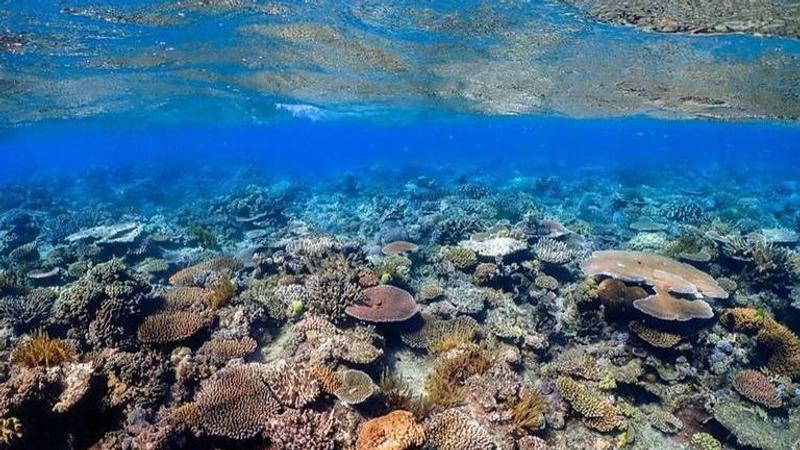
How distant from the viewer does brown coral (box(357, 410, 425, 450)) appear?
4938 millimetres

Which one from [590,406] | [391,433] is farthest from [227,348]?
[590,406]

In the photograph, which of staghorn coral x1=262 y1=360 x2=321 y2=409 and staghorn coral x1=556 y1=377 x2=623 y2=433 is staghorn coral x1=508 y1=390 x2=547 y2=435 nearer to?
staghorn coral x1=556 y1=377 x2=623 y2=433

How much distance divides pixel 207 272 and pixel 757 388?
11482 mm

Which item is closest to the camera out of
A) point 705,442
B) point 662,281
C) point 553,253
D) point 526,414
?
point 526,414

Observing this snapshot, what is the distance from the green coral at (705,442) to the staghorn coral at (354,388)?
527 cm

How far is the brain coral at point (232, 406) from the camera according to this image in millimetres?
5121

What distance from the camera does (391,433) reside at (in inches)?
200

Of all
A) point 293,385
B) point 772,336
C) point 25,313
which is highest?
point 293,385

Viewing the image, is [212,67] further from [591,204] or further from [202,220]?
[591,204]

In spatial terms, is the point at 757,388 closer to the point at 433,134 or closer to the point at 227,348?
the point at 227,348

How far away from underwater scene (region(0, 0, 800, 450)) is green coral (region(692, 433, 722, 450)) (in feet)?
0.17

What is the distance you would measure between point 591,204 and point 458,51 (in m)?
12.0

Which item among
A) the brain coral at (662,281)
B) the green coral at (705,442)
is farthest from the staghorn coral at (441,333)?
the green coral at (705,442)

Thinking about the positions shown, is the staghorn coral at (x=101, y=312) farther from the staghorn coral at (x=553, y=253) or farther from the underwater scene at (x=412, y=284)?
the staghorn coral at (x=553, y=253)
